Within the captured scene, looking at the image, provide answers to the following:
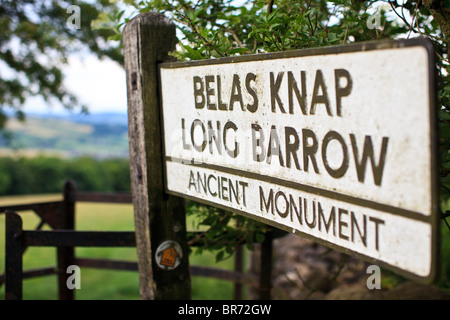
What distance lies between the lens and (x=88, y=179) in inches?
612

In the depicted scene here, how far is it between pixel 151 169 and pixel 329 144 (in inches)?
40.1

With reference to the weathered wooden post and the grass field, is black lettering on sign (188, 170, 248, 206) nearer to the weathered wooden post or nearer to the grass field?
the weathered wooden post

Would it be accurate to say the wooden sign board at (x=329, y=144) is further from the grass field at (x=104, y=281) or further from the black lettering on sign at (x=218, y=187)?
the grass field at (x=104, y=281)

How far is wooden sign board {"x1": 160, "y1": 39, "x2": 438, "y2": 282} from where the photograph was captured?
1061mm

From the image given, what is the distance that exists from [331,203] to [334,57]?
40 cm

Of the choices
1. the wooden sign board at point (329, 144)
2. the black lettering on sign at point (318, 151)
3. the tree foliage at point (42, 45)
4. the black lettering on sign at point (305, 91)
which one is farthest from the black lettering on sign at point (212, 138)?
the tree foliage at point (42, 45)

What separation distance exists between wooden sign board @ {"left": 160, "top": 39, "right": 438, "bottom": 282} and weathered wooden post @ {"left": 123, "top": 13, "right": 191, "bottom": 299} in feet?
0.71

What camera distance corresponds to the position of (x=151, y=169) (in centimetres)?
211

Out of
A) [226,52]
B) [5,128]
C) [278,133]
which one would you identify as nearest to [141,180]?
[226,52]

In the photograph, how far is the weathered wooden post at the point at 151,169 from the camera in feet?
6.79

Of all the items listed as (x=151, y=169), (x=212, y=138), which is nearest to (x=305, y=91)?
(x=212, y=138)

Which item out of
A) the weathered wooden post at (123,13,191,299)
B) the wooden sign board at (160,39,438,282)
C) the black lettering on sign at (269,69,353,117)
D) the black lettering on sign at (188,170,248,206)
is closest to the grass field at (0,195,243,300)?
the weathered wooden post at (123,13,191,299)

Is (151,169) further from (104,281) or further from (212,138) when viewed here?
(104,281)
